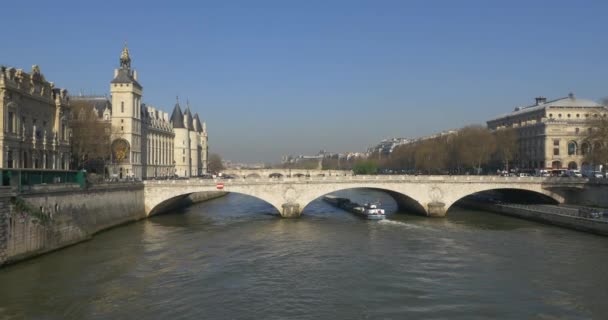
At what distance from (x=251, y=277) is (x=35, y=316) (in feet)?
32.9

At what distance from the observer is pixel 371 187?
53312mm

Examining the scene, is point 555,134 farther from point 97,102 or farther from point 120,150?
point 97,102

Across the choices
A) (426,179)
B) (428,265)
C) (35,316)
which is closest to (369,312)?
(428,265)

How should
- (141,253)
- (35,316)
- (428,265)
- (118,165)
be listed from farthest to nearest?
(118,165) < (141,253) < (428,265) < (35,316)

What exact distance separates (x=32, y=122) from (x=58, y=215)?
1439 cm

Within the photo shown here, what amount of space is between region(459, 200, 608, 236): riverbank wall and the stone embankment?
35.2 meters

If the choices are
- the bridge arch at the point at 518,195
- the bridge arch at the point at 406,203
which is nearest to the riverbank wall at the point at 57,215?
the bridge arch at the point at 406,203

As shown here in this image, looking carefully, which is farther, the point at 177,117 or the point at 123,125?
the point at 177,117

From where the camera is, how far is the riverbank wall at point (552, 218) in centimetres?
3959

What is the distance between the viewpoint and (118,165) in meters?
69.9

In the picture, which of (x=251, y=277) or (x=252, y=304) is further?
(x=251, y=277)

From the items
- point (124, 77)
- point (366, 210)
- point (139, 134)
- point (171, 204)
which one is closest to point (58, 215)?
point (171, 204)

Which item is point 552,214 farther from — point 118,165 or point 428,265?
point 118,165

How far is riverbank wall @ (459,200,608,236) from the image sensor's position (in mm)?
39594
